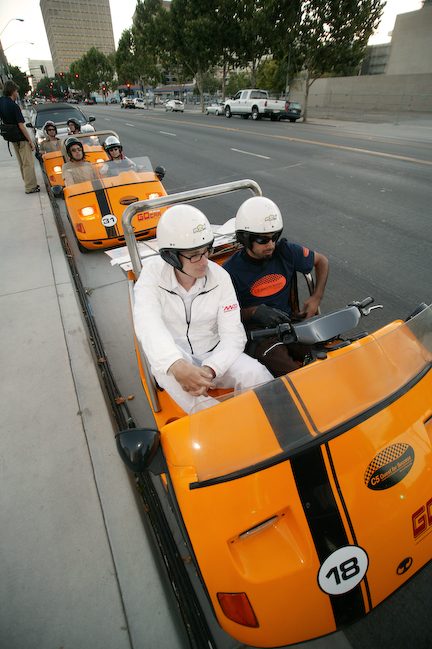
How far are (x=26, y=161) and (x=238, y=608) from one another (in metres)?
9.01

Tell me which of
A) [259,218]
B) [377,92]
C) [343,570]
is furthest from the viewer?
[377,92]

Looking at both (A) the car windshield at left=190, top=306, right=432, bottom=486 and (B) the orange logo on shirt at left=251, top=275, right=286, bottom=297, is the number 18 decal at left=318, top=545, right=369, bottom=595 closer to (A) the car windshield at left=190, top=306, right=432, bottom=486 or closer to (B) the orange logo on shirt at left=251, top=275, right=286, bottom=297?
(A) the car windshield at left=190, top=306, right=432, bottom=486

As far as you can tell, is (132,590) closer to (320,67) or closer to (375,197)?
(375,197)

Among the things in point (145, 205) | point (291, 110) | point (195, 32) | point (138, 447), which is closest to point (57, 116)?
point (145, 205)

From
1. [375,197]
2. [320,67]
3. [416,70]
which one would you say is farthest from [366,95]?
[375,197]

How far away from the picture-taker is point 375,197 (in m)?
7.03

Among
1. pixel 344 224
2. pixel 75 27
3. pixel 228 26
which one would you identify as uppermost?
pixel 75 27

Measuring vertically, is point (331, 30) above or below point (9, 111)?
above

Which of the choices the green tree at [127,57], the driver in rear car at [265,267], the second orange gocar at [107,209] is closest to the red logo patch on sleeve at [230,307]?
the driver in rear car at [265,267]

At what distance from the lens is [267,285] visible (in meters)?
2.61

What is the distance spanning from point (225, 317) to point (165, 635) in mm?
1640

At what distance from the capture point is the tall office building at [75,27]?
137 metres

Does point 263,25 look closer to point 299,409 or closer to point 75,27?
point 299,409

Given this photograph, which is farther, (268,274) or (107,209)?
(107,209)
